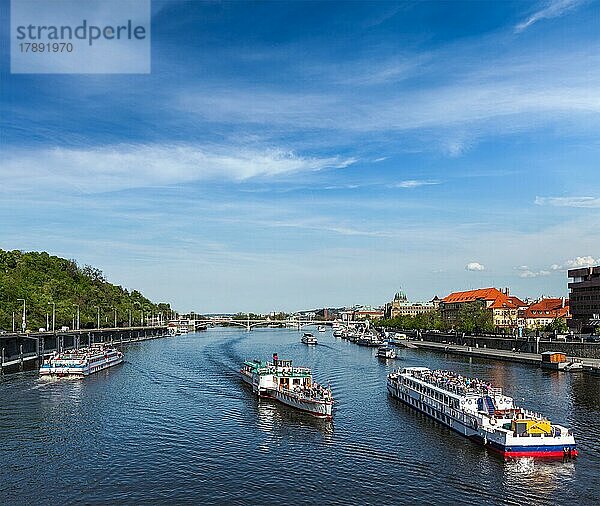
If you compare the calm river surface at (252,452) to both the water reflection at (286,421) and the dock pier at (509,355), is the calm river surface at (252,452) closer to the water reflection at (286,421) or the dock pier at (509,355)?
the water reflection at (286,421)

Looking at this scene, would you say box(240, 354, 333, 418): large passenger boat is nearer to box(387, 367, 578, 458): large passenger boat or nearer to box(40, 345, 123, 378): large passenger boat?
box(387, 367, 578, 458): large passenger boat

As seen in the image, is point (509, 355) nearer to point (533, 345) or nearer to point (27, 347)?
point (533, 345)

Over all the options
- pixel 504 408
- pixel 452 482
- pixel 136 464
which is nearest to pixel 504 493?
pixel 452 482

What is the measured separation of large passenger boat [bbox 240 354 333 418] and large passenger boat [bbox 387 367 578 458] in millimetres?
10910

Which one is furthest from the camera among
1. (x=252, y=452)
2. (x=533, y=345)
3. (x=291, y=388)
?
(x=533, y=345)

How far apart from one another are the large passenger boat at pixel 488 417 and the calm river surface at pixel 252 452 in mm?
1376

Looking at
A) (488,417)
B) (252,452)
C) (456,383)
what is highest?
(456,383)

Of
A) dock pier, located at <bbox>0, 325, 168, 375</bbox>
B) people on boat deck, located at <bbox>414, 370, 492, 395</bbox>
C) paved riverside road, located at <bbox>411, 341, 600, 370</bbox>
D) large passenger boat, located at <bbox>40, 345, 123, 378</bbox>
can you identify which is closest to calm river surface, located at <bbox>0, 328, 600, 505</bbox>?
people on boat deck, located at <bbox>414, 370, 492, 395</bbox>

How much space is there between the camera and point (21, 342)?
134 m

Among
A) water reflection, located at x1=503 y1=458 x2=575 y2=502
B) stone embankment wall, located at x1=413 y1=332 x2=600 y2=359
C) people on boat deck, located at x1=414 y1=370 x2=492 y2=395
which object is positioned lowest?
water reflection, located at x1=503 y1=458 x2=575 y2=502

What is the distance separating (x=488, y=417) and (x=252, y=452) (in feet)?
68.3

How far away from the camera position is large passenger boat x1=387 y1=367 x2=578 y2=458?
180 feet

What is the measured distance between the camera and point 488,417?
60094 millimetres

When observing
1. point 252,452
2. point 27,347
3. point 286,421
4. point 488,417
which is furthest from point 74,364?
point 488,417
